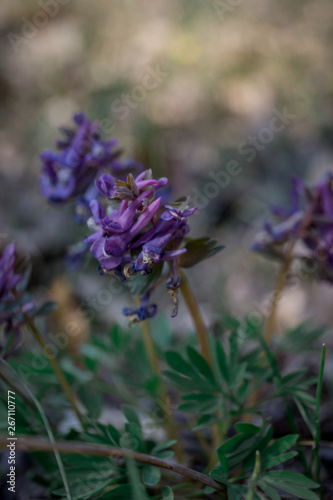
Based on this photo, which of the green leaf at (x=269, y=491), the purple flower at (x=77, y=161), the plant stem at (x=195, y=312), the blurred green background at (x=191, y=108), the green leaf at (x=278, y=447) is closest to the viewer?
the green leaf at (x=269, y=491)

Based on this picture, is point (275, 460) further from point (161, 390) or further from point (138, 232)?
point (138, 232)

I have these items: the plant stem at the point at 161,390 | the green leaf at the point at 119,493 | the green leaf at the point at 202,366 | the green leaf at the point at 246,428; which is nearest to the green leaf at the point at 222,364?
the green leaf at the point at 202,366

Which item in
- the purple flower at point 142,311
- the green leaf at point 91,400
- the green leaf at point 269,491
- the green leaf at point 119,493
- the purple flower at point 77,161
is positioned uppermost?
the purple flower at point 77,161

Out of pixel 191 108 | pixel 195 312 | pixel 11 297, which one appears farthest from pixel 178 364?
pixel 191 108

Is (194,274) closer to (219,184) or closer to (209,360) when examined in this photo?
(219,184)

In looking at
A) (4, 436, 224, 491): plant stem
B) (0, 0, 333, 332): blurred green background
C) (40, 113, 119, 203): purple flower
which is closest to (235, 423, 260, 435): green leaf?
(4, 436, 224, 491): plant stem

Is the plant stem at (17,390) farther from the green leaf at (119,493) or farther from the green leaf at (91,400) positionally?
the green leaf at (119,493)

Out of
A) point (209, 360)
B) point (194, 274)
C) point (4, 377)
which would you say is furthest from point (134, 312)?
point (194, 274)
